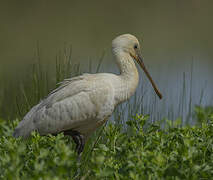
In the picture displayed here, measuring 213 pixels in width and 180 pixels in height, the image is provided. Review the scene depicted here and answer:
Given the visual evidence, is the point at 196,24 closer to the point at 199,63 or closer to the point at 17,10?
the point at 199,63

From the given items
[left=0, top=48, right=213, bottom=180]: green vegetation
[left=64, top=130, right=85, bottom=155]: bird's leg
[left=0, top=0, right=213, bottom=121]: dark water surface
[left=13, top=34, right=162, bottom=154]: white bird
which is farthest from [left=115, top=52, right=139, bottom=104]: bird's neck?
[left=0, top=0, right=213, bottom=121]: dark water surface

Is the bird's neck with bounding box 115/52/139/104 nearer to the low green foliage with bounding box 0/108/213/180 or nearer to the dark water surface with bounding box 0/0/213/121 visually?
the low green foliage with bounding box 0/108/213/180

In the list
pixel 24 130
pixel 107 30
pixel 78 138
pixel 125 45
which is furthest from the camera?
pixel 107 30

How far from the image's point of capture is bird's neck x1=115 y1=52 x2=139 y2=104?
397cm

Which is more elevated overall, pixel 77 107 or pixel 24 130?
pixel 77 107

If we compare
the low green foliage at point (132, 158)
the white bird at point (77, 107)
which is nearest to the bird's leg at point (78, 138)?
the white bird at point (77, 107)

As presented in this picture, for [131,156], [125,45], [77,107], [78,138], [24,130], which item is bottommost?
[78,138]

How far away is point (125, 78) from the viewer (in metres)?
4.09

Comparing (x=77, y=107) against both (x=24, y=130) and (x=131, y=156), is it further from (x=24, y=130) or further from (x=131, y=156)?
(x=131, y=156)

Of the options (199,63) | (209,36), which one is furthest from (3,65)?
(209,36)

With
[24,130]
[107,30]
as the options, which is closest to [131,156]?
[24,130]

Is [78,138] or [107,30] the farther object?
[107,30]

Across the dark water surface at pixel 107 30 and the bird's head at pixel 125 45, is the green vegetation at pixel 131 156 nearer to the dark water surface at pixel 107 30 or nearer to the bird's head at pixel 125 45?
the bird's head at pixel 125 45

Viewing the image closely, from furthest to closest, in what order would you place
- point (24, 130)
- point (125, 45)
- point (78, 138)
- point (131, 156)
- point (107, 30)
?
point (107, 30), point (125, 45), point (78, 138), point (24, 130), point (131, 156)
